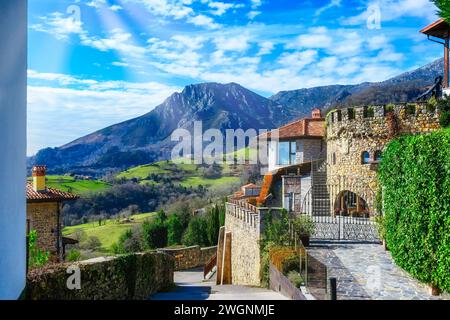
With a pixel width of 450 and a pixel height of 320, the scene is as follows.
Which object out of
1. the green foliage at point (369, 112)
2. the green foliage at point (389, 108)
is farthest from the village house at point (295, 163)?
the green foliage at point (389, 108)

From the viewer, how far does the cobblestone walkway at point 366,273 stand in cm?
789

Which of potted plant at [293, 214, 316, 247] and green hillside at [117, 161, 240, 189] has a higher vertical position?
green hillside at [117, 161, 240, 189]

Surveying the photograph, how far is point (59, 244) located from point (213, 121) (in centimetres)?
716

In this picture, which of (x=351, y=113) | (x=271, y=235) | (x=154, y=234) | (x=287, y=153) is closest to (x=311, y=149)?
(x=287, y=153)

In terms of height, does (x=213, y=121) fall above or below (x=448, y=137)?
above

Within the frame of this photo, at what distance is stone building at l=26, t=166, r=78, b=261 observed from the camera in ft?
51.3

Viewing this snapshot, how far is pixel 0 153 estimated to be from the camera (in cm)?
482

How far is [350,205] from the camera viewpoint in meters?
19.2

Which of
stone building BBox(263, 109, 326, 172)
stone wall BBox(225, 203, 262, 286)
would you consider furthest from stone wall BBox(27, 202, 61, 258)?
stone building BBox(263, 109, 326, 172)

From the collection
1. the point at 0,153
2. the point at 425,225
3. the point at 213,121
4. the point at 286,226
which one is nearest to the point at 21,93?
the point at 0,153

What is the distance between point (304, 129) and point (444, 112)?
30.7 feet

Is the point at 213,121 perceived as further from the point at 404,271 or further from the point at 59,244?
the point at 404,271

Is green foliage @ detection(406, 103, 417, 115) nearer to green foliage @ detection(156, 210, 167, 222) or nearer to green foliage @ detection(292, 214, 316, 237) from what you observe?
green foliage @ detection(292, 214, 316, 237)

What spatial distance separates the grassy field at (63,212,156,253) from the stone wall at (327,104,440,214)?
16407mm
